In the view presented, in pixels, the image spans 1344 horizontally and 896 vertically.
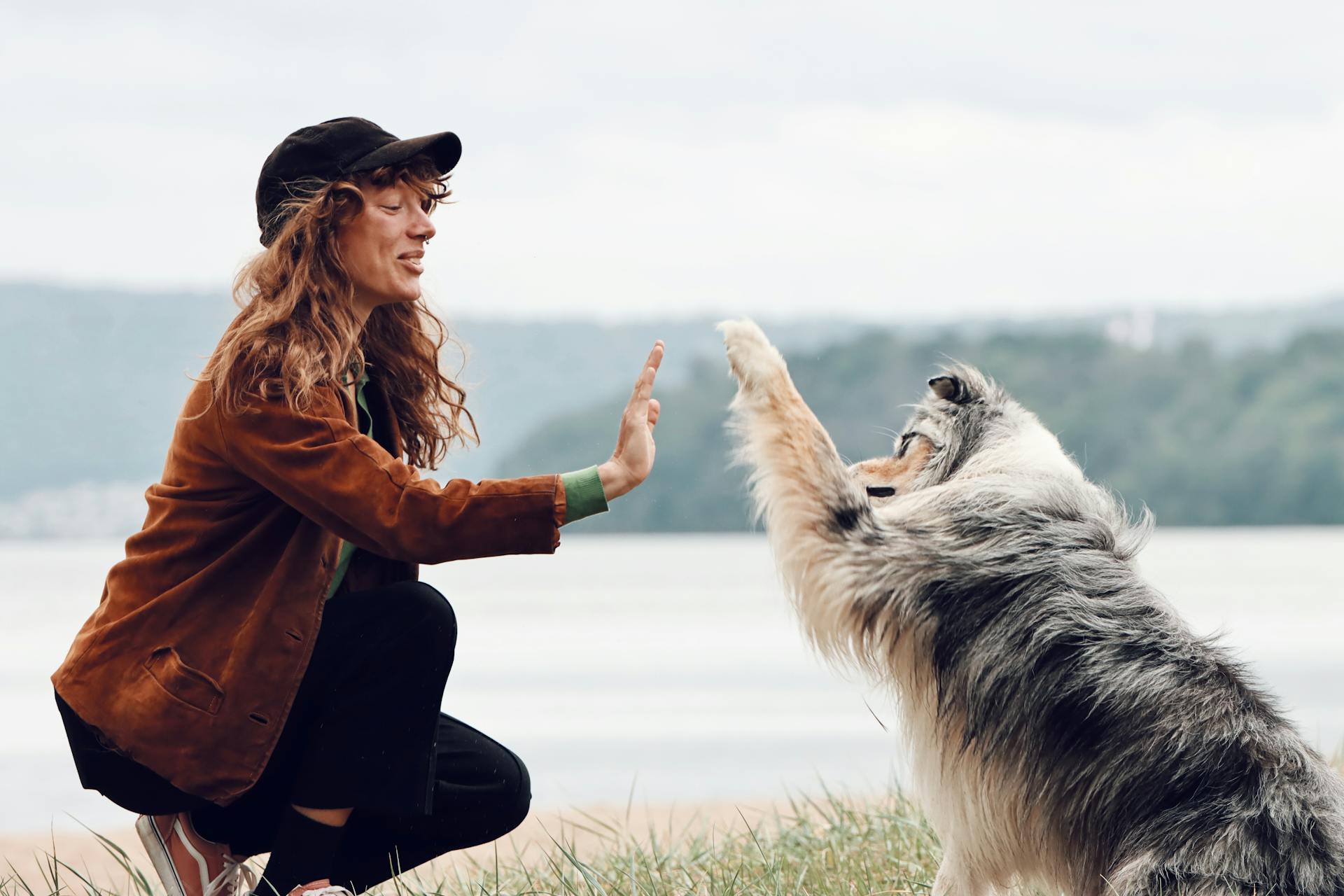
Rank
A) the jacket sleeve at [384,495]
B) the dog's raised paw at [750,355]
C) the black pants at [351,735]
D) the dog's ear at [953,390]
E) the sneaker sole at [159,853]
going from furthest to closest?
the dog's ear at [953,390] → the dog's raised paw at [750,355] → the sneaker sole at [159,853] → the black pants at [351,735] → the jacket sleeve at [384,495]

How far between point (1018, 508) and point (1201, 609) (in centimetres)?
1764

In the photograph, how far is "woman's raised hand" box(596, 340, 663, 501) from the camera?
2.99m

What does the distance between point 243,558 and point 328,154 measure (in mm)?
973

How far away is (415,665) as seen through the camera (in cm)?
326

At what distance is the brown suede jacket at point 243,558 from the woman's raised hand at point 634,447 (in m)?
0.12

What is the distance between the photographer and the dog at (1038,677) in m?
3.05

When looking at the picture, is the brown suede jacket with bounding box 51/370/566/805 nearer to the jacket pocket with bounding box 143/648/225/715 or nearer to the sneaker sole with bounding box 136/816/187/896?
the jacket pocket with bounding box 143/648/225/715

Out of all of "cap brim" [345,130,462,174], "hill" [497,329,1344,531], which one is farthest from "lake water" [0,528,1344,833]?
"hill" [497,329,1344,531]

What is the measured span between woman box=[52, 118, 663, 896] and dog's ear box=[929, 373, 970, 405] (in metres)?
1.20

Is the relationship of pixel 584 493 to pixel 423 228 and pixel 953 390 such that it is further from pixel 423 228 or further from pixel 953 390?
pixel 953 390

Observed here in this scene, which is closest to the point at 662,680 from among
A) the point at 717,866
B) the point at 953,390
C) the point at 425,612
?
the point at 717,866

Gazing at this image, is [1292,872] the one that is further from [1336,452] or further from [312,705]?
[1336,452]

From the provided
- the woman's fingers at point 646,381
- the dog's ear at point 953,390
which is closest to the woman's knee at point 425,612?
the woman's fingers at point 646,381

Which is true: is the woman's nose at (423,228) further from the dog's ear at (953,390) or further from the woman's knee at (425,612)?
the dog's ear at (953,390)
